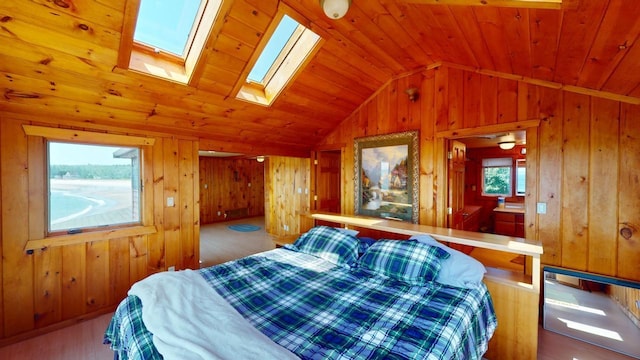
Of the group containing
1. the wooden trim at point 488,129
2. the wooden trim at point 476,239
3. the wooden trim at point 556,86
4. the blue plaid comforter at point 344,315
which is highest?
the wooden trim at point 556,86

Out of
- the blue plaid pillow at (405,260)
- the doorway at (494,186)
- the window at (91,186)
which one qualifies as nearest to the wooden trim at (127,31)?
the window at (91,186)

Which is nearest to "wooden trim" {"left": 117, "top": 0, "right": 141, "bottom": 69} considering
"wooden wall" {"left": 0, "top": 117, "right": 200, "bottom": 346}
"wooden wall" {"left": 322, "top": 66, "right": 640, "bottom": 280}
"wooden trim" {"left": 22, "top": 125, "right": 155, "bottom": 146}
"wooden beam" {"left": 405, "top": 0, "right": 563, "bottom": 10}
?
"wooden trim" {"left": 22, "top": 125, "right": 155, "bottom": 146}

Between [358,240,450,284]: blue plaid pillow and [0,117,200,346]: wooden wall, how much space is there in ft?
7.95

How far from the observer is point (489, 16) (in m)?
1.67

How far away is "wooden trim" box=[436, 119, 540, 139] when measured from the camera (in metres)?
2.52

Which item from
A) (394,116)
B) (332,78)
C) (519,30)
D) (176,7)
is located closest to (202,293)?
(176,7)

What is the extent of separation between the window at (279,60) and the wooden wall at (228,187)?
537cm

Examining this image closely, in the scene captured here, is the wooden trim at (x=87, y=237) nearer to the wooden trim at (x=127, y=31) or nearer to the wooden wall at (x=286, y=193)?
the wooden trim at (x=127, y=31)

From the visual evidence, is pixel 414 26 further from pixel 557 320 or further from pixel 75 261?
pixel 75 261

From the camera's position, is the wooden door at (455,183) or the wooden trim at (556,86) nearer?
the wooden trim at (556,86)

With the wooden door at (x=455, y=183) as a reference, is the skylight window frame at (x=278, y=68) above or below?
above

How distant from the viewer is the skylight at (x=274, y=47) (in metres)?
2.45

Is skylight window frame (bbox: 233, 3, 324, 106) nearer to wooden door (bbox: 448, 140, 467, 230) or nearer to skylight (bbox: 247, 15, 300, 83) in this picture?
skylight (bbox: 247, 15, 300, 83)

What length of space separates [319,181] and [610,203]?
3.54 m
